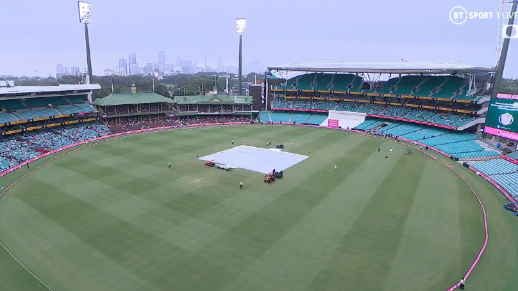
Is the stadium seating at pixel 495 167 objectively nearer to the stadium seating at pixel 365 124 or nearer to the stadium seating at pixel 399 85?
the stadium seating at pixel 399 85

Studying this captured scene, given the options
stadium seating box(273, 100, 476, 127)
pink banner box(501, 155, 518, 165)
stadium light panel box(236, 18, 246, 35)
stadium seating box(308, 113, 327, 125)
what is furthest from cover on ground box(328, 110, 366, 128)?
stadium light panel box(236, 18, 246, 35)

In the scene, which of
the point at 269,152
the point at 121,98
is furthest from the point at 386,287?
the point at 121,98

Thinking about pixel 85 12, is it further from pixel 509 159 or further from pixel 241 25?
pixel 509 159

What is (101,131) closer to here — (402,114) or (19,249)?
(19,249)

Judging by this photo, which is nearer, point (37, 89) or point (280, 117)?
point (37, 89)

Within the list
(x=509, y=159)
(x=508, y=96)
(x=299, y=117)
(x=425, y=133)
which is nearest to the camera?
(x=509, y=159)

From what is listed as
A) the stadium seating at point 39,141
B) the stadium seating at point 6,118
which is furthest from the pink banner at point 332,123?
the stadium seating at point 6,118

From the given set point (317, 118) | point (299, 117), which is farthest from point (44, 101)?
point (317, 118)
